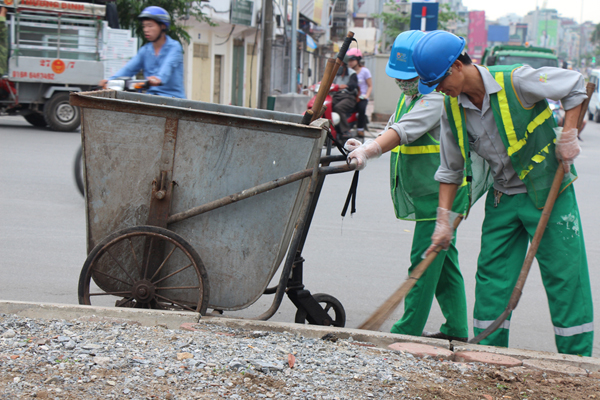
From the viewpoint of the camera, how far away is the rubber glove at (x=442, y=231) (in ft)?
10.6

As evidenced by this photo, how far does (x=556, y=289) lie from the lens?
3.14 metres

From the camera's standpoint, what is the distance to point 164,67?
18.8ft

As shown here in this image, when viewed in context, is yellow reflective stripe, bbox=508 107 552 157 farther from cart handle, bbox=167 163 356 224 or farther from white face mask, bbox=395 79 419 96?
cart handle, bbox=167 163 356 224

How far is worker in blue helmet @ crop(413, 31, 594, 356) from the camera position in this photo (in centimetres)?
293

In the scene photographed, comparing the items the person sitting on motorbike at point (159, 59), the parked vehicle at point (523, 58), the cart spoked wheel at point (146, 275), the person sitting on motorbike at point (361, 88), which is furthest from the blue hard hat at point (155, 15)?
the parked vehicle at point (523, 58)

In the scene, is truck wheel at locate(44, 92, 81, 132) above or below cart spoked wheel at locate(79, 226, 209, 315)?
above

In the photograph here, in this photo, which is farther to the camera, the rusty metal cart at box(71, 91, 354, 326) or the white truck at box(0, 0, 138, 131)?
the white truck at box(0, 0, 138, 131)

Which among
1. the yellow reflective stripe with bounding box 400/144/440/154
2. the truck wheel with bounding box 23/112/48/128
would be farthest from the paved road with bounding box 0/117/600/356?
the truck wheel with bounding box 23/112/48/128

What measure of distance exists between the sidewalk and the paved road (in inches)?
35.3

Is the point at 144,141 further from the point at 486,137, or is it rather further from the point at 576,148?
the point at 576,148

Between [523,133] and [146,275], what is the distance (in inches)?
77.6

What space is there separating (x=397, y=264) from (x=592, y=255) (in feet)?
6.00

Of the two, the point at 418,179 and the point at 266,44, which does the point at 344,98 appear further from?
the point at 418,179

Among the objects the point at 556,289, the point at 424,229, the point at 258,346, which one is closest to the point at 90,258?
the point at 258,346
